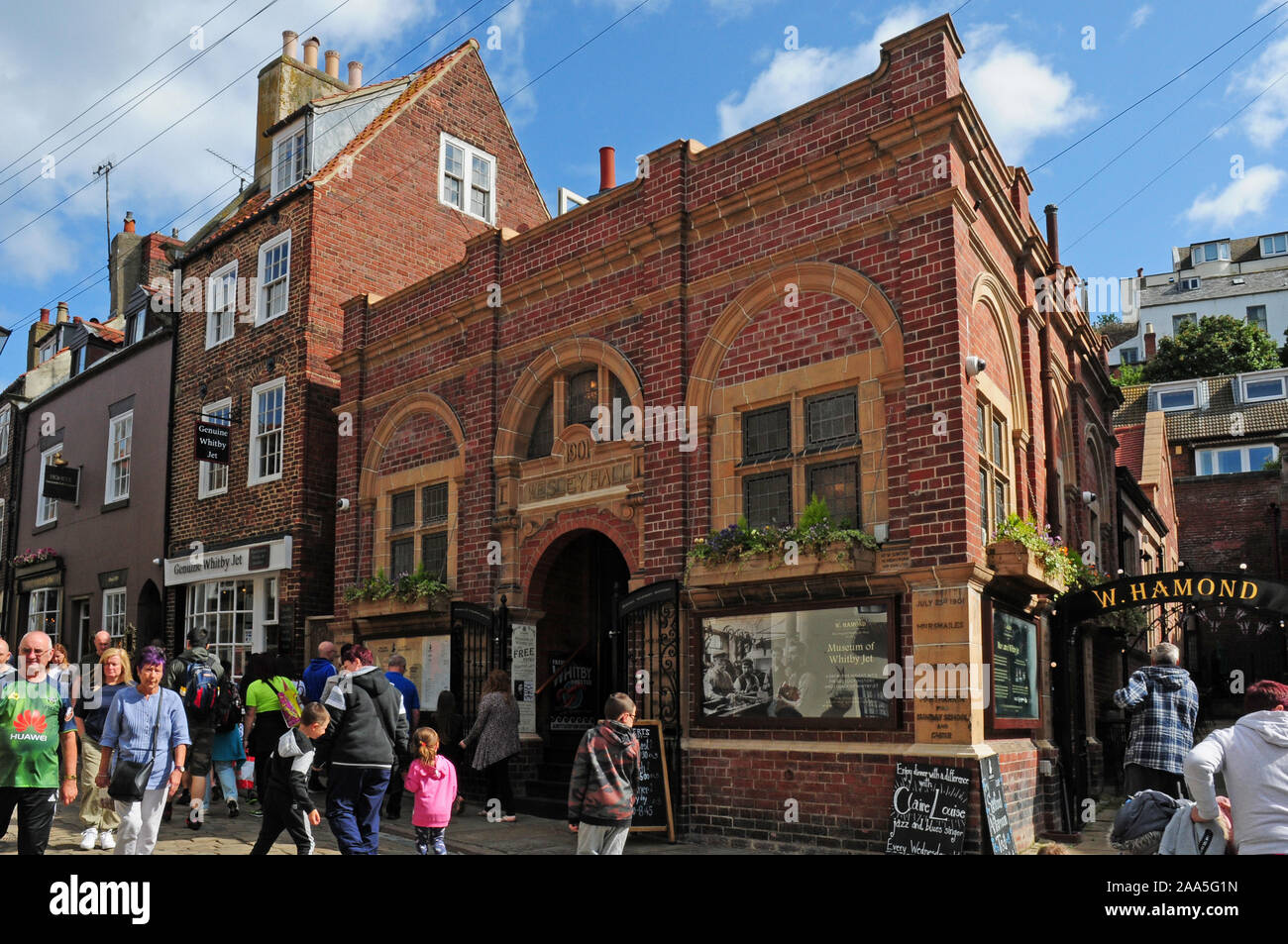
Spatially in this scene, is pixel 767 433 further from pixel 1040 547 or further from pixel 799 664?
pixel 1040 547

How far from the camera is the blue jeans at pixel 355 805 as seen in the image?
775 centimetres

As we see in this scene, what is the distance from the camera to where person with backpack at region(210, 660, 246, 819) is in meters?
11.4

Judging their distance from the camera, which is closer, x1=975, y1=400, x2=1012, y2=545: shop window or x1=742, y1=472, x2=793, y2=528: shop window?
x1=975, y1=400, x2=1012, y2=545: shop window

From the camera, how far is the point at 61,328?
107 feet

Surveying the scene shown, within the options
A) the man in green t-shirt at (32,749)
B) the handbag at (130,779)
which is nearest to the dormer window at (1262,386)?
the handbag at (130,779)

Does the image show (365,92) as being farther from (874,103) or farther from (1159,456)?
(1159,456)

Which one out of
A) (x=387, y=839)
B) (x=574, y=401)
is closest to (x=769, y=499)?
(x=574, y=401)

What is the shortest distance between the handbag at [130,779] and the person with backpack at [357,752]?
119cm

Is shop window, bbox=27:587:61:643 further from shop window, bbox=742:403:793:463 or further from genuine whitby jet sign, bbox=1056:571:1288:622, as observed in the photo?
genuine whitby jet sign, bbox=1056:571:1288:622

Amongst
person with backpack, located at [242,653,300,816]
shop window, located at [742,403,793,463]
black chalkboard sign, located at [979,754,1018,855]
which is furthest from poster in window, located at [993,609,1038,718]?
person with backpack, located at [242,653,300,816]

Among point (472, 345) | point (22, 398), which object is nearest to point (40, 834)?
point (472, 345)

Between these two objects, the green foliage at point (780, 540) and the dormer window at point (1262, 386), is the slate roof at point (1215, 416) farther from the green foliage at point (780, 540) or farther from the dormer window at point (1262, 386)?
the green foliage at point (780, 540)

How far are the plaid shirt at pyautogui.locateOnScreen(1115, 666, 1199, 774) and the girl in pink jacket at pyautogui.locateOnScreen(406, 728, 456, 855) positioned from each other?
5.57m

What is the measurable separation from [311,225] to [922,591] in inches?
537
